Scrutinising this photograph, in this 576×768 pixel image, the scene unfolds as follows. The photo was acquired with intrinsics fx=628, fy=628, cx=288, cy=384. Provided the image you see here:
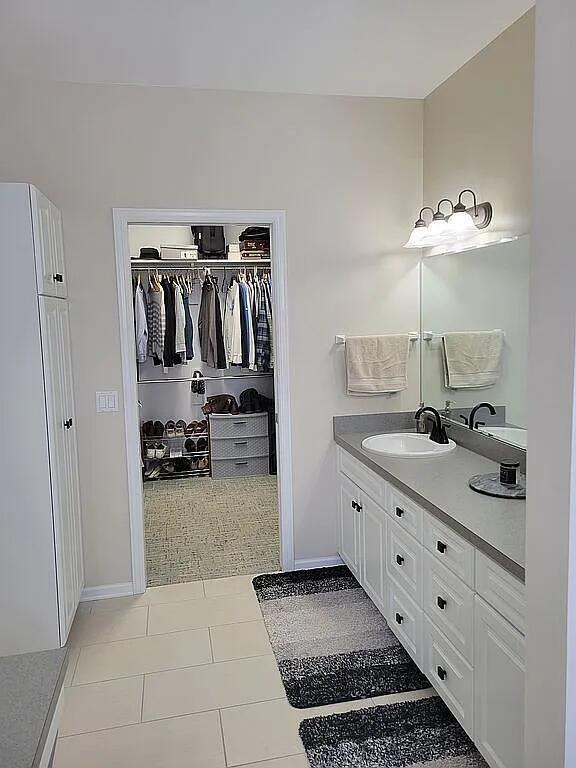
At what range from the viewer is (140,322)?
5367 millimetres

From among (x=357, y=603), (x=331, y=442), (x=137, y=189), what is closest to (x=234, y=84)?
(x=137, y=189)

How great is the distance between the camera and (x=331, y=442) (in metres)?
3.67

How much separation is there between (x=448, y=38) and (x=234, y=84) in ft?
3.55

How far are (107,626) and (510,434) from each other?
7.07 feet

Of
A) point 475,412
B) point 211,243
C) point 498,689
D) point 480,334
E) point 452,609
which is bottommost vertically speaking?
point 498,689

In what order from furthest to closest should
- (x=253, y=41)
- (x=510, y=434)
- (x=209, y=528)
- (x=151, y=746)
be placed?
(x=209, y=528) < (x=510, y=434) < (x=253, y=41) < (x=151, y=746)

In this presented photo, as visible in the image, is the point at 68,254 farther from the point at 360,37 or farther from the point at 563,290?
the point at 563,290

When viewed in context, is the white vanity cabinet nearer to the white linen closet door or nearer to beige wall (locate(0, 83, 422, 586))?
beige wall (locate(0, 83, 422, 586))

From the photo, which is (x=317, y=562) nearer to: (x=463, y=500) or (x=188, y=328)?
(x=463, y=500)

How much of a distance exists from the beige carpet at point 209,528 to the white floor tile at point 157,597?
9 centimetres

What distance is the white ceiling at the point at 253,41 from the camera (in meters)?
2.39

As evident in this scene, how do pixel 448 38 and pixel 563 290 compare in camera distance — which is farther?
pixel 448 38

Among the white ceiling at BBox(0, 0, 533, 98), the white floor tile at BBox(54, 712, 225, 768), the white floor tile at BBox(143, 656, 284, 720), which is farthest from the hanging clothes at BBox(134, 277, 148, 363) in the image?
the white floor tile at BBox(54, 712, 225, 768)

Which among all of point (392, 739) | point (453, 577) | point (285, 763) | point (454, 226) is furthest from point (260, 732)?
point (454, 226)
